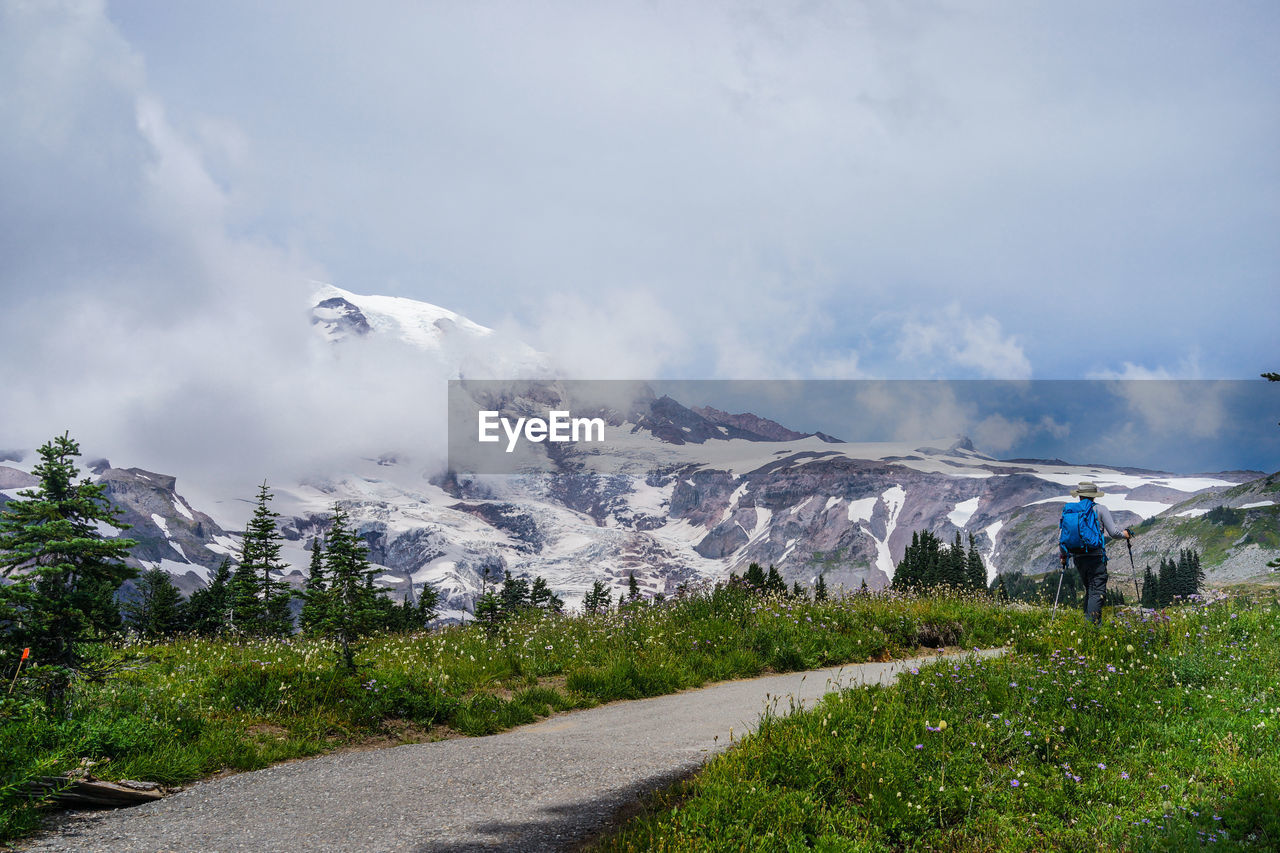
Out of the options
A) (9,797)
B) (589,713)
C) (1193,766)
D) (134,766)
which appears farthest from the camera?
(589,713)

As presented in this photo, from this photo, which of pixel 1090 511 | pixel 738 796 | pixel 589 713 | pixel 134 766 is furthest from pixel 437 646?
pixel 1090 511

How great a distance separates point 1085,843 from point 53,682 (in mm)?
9765

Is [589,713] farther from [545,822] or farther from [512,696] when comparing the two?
[545,822]

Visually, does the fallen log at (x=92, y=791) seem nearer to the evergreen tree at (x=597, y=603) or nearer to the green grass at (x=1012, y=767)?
the green grass at (x=1012, y=767)

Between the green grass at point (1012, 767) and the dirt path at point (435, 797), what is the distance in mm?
794

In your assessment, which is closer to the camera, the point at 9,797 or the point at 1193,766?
the point at 9,797

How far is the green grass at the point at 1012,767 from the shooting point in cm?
572

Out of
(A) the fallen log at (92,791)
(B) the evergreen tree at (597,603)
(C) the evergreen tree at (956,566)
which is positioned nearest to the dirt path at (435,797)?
(A) the fallen log at (92,791)

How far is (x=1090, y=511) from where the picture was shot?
43.8ft

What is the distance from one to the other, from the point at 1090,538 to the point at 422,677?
11.5m

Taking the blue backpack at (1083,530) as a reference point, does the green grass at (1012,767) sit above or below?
below

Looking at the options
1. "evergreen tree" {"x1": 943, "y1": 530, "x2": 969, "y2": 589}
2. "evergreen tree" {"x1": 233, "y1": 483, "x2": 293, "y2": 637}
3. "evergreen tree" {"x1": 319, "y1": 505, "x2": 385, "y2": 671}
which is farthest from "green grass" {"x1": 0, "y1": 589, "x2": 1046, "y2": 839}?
"evergreen tree" {"x1": 943, "y1": 530, "x2": 969, "y2": 589}

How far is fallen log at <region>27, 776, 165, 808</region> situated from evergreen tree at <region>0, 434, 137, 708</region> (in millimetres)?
1543

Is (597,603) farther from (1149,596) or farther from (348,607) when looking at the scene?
(1149,596)
